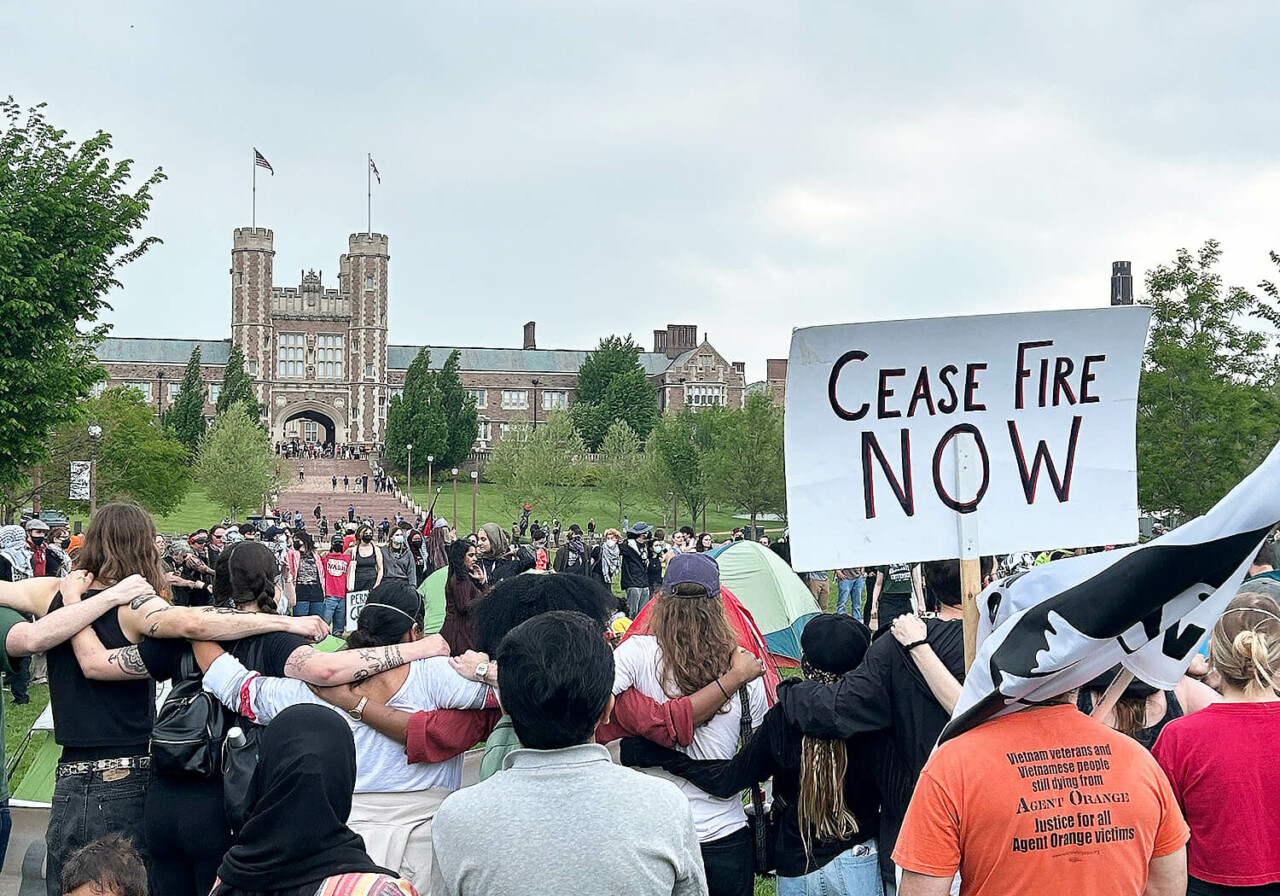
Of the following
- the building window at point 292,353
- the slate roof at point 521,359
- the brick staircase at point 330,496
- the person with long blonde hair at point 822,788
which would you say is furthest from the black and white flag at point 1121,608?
the slate roof at point 521,359

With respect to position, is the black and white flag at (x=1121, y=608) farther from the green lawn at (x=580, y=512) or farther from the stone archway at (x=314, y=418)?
the stone archway at (x=314, y=418)

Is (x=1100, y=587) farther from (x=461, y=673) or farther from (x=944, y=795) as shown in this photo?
(x=461, y=673)

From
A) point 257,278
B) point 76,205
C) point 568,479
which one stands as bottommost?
point 568,479

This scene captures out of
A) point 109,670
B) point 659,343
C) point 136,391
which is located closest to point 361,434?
point 659,343

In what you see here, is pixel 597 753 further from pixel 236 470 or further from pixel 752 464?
pixel 236 470

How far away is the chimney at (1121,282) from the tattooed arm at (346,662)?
36.1m

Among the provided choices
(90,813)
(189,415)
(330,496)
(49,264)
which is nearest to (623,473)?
(330,496)

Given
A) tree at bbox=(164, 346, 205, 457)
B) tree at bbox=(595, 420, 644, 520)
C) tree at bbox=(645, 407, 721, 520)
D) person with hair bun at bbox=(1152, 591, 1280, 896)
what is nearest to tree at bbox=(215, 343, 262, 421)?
tree at bbox=(164, 346, 205, 457)

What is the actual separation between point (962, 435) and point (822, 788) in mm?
1161

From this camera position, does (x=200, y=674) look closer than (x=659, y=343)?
Yes

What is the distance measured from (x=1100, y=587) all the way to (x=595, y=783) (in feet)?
3.70

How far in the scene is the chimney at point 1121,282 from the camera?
38344 millimetres

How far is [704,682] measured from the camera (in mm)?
4074

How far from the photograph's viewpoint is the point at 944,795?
2723 millimetres
